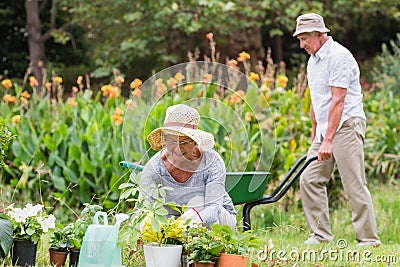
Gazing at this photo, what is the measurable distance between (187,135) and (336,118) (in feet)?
4.97

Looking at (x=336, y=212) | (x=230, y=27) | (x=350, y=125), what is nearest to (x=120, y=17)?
(x=230, y=27)

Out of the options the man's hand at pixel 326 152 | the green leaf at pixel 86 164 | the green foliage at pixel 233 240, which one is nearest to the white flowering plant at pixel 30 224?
the green foliage at pixel 233 240

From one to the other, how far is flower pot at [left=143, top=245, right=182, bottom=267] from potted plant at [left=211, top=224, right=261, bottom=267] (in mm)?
176

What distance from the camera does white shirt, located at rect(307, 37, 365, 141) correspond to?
14.2 feet

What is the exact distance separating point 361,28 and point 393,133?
365 inches

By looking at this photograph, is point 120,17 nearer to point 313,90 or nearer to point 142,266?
point 313,90

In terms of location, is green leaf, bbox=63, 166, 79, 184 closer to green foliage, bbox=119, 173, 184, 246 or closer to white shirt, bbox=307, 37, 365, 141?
white shirt, bbox=307, 37, 365, 141

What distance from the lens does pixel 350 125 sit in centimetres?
446

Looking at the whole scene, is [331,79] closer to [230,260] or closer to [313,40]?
[313,40]

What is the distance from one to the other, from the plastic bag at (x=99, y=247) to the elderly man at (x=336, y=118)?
175cm

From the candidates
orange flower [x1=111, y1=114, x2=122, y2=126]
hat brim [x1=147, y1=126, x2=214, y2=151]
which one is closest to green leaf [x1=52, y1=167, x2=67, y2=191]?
orange flower [x1=111, y1=114, x2=122, y2=126]

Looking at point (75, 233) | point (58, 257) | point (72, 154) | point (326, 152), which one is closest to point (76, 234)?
point (75, 233)

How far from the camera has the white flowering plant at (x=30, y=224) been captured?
10.3 feet

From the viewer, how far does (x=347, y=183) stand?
4.51 metres
